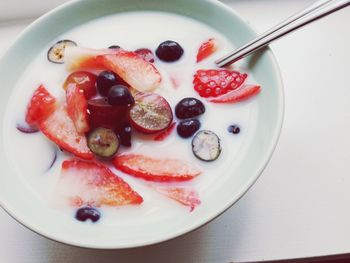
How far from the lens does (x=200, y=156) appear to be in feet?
3.12

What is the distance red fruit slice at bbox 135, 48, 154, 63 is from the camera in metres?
1.09

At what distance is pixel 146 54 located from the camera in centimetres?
110

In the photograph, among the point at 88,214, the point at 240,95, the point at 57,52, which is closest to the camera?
the point at 88,214

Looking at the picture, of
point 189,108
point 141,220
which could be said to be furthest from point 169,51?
point 141,220

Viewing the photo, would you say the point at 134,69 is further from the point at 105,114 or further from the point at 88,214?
the point at 88,214

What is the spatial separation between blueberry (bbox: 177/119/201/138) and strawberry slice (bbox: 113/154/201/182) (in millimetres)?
58

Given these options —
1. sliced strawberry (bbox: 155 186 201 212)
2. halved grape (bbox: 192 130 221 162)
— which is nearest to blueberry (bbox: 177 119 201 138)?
halved grape (bbox: 192 130 221 162)

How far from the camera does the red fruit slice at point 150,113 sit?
96 cm

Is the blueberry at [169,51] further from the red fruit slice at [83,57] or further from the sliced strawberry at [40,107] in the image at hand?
the sliced strawberry at [40,107]

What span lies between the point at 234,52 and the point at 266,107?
14 cm

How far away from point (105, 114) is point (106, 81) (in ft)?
0.25

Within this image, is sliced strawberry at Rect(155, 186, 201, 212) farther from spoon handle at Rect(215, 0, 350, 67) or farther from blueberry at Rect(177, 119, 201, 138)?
spoon handle at Rect(215, 0, 350, 67)

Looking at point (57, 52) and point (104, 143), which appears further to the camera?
point (57, 52)

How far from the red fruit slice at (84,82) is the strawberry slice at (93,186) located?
0.51 ft
